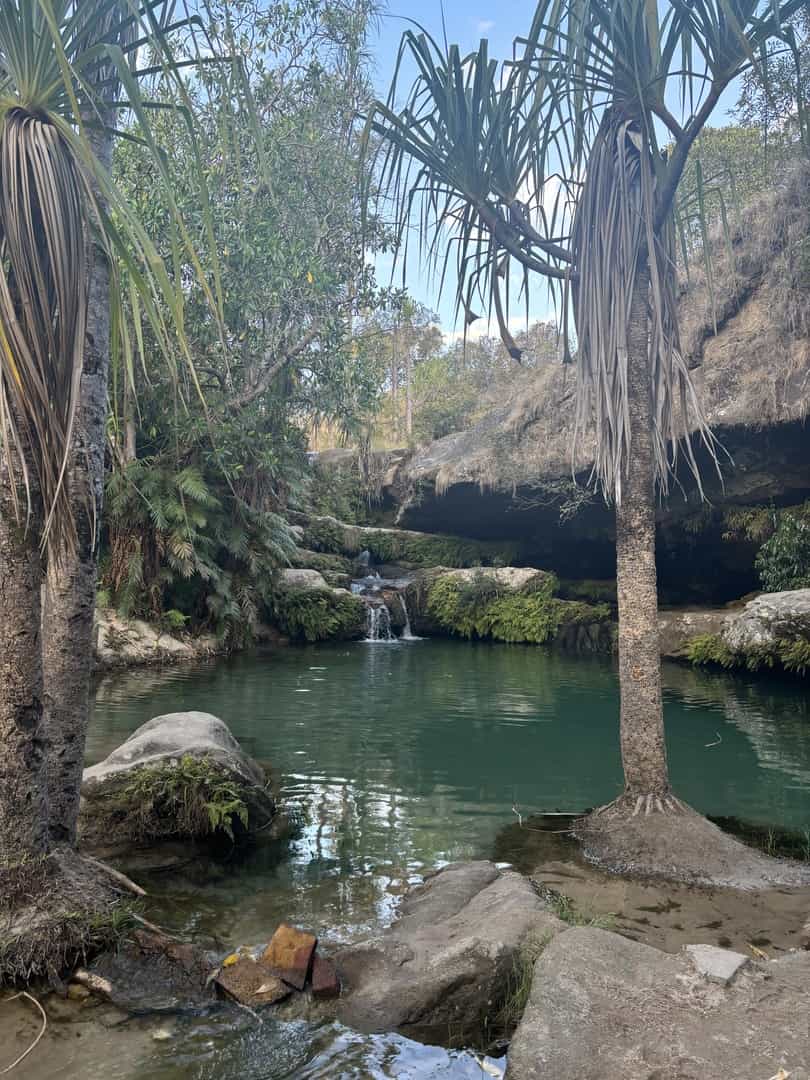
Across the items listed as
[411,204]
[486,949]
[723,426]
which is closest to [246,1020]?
[486,949]

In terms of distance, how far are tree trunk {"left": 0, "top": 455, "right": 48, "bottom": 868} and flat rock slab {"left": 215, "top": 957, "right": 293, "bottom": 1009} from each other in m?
0.93

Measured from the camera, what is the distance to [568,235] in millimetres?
5441

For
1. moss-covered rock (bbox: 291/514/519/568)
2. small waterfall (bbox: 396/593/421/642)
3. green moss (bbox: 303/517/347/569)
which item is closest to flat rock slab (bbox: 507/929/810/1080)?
small waterfall (bbox: 396/593/421/642)

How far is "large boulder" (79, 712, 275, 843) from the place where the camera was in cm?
492

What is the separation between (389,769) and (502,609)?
1308cm

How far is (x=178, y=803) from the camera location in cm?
502

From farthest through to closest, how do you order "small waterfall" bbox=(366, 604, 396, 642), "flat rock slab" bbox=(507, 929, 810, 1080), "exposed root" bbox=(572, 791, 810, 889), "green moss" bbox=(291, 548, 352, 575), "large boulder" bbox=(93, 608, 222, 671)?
"green moss" bbox=(291, 548, 352, 575)
"small waterfall" bbox=(366, 604, 396, 642)
"large boulder" bbox=(93, 608, 222, 671)
"exposed root" bbox=(572, 791, 810, 889)
"flat rock slab" bbox=(507, 929, 810, 1080)

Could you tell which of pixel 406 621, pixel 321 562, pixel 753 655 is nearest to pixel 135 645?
pixel 321 562

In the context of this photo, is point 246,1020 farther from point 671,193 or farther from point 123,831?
point 671,193

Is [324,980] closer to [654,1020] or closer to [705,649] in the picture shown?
[654,1020]

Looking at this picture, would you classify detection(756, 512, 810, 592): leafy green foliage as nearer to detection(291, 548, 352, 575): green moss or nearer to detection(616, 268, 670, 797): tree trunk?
detection(291, 548, 352, 575): green moss

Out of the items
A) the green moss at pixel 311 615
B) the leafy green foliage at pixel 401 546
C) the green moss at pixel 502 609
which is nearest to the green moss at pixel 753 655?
the green moss at pixel 502 609

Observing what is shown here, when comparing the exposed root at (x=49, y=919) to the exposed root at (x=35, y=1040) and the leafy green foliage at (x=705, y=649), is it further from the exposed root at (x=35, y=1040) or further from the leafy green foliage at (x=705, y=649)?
the leafy green foliage at (x=705, y=649)

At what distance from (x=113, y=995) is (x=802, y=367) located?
13588 mm
